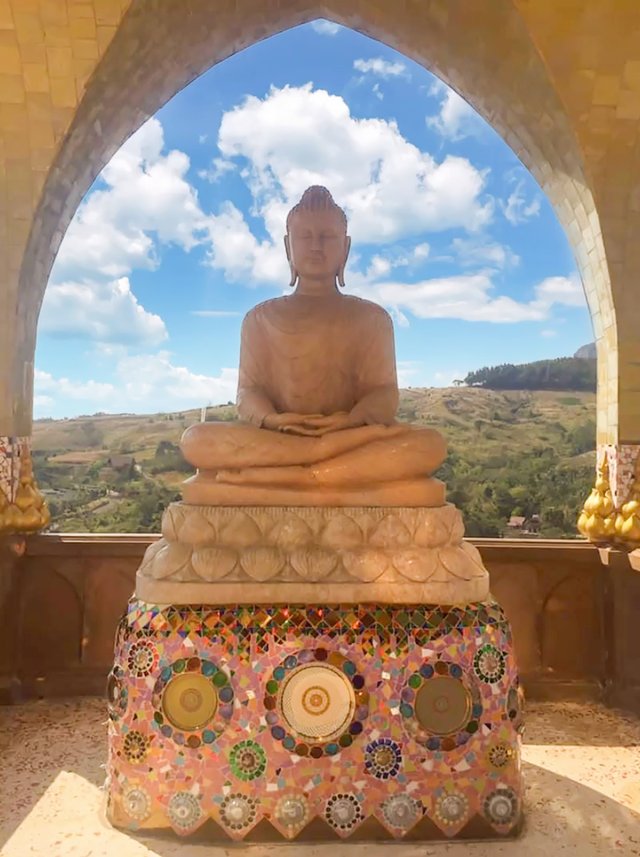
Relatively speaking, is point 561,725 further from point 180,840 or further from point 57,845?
point 57,845

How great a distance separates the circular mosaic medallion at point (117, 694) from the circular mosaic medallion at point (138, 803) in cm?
23

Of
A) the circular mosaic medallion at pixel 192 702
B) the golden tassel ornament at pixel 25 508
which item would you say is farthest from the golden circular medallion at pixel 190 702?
the golden tassel ornament at pixel 25 508

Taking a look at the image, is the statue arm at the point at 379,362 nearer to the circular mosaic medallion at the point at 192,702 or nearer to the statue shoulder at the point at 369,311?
the statue shoulder at the point at 369,311

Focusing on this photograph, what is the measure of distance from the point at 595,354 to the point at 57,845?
3.92m

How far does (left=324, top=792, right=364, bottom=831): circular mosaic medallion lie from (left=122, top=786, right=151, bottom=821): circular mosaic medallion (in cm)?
56

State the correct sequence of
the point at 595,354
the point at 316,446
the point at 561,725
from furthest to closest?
1. the point at 595,354
2. the point at 561,725
3. the point at 316,446

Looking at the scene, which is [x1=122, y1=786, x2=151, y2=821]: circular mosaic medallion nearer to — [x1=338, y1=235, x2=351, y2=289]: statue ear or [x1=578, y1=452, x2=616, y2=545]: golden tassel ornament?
[x1=338, y1=235, x2=351, y2=289]: statue ear

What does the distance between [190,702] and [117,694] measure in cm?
25

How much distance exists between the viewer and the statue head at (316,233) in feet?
9.09

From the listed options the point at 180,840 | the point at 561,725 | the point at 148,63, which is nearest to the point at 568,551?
the point at 561,725

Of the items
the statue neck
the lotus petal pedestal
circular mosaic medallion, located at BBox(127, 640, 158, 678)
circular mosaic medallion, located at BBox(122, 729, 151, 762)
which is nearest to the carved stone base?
the lotus petal pedestal

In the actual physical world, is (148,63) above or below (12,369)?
above

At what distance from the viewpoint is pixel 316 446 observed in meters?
2.39

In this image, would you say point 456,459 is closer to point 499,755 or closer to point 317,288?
point 317,288
